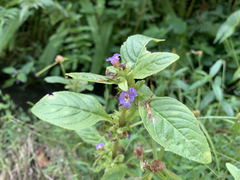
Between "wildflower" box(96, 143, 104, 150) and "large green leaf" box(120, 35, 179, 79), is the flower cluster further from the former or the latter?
"large green leaf" box(120, 35, 179, 79)

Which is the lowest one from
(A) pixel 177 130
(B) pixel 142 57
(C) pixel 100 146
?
(C) pixel 100 146

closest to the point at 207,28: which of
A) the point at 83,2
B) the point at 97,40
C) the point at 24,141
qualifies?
the point at 97,40

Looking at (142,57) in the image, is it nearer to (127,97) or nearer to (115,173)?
(127,97)

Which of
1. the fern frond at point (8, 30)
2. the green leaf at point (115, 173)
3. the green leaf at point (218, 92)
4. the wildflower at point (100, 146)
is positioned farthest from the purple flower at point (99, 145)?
the fern frond at point (8, 30)

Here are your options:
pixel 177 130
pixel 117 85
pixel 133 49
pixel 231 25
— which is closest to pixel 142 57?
pixel 133 49

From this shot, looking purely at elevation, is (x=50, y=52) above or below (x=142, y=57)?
below

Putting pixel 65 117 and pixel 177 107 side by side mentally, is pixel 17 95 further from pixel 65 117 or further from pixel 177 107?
pixel 177 107

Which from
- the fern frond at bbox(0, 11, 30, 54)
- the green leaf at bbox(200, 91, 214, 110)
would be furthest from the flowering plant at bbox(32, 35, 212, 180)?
the fern frond at bbox(0, 11, 30, 54)
